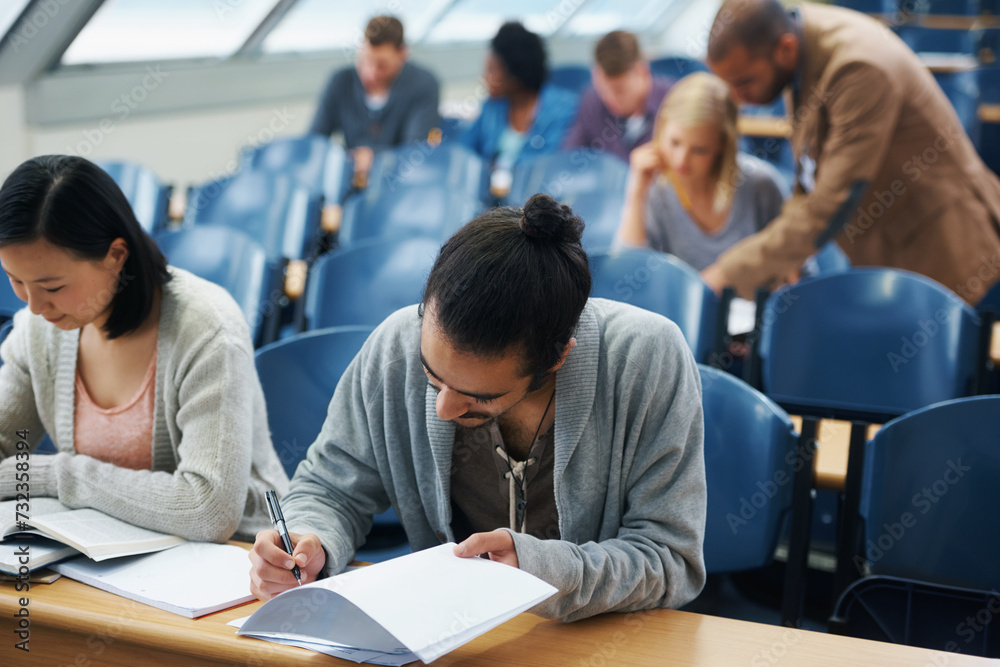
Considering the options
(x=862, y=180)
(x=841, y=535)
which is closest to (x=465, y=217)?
(x=862, y=180)

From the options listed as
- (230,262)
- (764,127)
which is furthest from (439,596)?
(764,127)

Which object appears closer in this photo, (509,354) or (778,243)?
(509,354)

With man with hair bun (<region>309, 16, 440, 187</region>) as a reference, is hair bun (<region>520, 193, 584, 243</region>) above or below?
below

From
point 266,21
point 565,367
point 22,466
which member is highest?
point 266,21

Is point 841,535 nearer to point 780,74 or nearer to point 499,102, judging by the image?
point 780,74

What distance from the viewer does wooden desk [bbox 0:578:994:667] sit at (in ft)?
3.28

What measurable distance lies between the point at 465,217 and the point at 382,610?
2.38m

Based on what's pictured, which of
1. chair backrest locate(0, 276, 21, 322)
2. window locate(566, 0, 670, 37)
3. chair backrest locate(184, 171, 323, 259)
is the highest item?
window locate(566, 0, 670, 37)

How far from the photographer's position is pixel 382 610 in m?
0.93

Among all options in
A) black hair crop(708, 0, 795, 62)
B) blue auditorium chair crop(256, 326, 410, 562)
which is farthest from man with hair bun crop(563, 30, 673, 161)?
blue auditorium chair crop(256, 326, 410, 562)

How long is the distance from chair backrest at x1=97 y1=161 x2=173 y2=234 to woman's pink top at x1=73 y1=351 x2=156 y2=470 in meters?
2.19

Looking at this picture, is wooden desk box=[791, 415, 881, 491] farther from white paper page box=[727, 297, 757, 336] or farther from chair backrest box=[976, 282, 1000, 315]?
chair backrest box=[976, 282, 1000, 315]

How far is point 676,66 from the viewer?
6266 mm

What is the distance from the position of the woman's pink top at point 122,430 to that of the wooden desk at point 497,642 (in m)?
0.35
